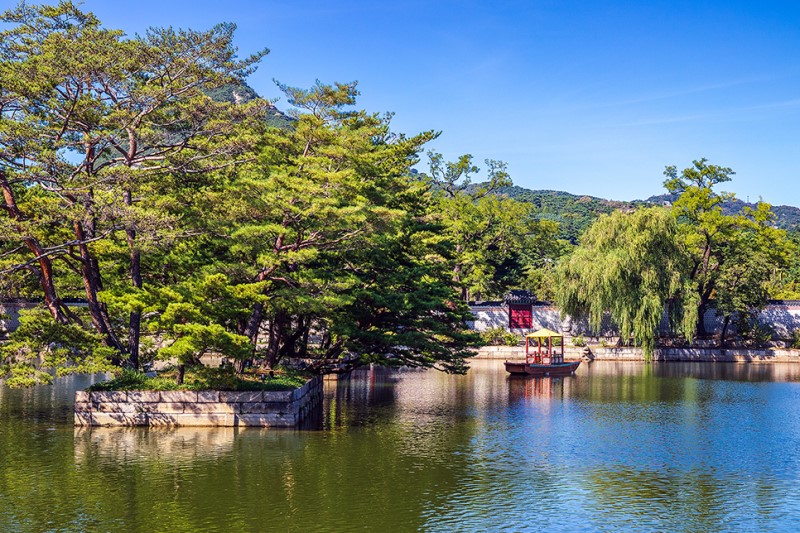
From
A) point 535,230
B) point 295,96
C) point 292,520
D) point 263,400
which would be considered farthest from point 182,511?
point 535,230

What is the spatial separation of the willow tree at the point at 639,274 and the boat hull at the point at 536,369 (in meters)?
7.46

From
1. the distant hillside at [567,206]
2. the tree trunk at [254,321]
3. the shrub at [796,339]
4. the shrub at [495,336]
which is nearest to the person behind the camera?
the tree trunk at [254,321]

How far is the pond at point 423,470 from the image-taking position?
45.9ft

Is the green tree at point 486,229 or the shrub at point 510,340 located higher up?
the green tree at point 486,229

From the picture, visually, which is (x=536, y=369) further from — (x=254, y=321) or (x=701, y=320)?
(x=701, y=320)

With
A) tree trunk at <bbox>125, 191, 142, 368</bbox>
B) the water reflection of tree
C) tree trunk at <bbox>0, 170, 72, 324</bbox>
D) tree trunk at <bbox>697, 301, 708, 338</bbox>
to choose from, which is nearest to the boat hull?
tree trunk at <bbox>697, 301, 708, 338</bbox>

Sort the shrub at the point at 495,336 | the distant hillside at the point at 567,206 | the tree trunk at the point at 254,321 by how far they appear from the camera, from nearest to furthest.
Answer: the tree trunk at the point at 254,321 < the shrub at the point at 495,336 < the distant hillside at the point at 567,206

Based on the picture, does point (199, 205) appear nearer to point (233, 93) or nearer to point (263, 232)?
point (263, 232)

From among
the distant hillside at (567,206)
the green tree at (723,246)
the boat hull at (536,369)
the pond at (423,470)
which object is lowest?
the pond at (423,470)

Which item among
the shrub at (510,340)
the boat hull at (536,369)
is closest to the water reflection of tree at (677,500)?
the boat hull at (536,369)

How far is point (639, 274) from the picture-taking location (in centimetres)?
4619

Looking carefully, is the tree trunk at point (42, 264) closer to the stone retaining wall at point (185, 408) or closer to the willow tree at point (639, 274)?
the stone retaining wall at point (185, 408)

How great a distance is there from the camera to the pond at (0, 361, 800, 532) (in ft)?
45.9

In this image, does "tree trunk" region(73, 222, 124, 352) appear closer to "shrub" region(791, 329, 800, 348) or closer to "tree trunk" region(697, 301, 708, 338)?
"tree trunk" region(697, 301, 708, 338)
